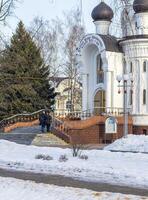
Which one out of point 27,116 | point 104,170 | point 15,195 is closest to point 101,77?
point 27,116

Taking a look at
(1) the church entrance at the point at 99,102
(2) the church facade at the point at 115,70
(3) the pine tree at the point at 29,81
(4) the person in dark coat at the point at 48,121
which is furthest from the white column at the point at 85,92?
(4) the person in dark coat at the point at 48,121

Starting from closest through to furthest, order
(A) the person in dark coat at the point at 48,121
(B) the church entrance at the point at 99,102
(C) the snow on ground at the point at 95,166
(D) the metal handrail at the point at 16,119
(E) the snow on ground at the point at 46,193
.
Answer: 1. (E) the snow on ground at the point at 46,193
2. (C) the snow on ground at the point at 95,166
3. (A) the person in dark coat at the point at 48,121
4. (D) the metal handrail at the point at 16,119
5. (B) the church entrance at the point at 99,102

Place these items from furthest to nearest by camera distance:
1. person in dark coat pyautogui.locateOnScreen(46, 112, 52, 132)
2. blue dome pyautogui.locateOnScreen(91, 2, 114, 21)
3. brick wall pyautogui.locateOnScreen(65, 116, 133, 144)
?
blue dome pyautogui.locateOnScreen(91, 2, 114, 21) < brick wall pyautogui.locateOnScreen(65, 116, 133, 144) < person in dark coat pyautogui.locateOnScreen(46, 112, 52, 132)

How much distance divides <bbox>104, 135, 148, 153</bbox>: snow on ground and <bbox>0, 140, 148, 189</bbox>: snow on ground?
407 cm

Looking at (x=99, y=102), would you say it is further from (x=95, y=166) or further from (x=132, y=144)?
(x=95, y=166)

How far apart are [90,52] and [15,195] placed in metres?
34.7

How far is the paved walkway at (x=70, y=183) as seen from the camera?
459 inches

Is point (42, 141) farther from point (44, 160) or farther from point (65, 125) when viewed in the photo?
point (44, 160)

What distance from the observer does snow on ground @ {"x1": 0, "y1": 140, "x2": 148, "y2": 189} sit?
13394mm

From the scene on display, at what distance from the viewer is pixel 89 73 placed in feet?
147

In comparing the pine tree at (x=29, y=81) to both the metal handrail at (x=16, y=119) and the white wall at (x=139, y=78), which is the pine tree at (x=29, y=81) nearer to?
the metal handrail at (x=16, y=119)

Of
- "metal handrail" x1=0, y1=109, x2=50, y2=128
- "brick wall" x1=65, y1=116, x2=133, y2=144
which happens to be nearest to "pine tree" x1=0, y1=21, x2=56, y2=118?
"metal handrail" x1=0, y1=109, x2=50, y2=128

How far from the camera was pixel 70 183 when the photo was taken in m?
13.0

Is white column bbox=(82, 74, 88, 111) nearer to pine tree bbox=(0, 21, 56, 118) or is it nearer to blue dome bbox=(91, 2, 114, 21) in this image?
pine tree bbox=(0, 21, 56, 118)
